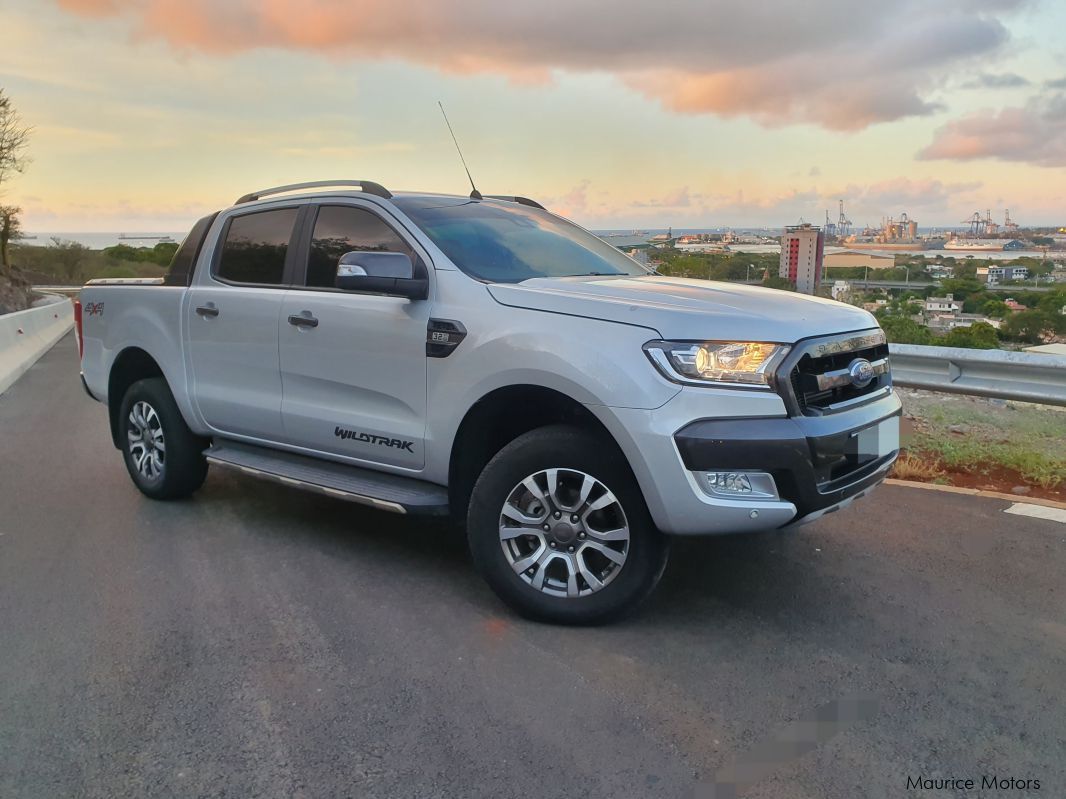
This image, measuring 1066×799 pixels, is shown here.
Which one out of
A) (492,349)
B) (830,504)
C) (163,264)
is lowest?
(830,504)

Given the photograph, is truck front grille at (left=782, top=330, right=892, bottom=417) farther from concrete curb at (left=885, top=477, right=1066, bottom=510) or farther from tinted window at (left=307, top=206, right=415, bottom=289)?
tinted window at (left=307, top=206, right=415, bottom=289)

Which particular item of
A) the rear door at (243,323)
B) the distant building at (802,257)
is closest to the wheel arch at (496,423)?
the rear door at (243,323)

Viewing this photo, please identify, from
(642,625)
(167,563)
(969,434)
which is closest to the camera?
(642,625)

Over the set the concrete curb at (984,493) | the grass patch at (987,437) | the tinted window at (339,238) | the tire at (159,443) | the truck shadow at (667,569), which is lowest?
the truck shadow at (667,569)

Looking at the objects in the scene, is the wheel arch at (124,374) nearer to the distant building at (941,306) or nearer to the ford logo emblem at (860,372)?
the ford logo emblem at (860,372)

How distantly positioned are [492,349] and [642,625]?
139 centimetres

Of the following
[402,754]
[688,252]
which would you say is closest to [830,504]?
[402,754]

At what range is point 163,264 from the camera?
6137 millimetres

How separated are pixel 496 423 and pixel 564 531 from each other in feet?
2.21

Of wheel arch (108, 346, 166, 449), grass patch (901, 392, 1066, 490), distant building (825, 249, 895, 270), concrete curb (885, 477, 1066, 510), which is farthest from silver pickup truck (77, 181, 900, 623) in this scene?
distant building (825, 249, 895, 270)

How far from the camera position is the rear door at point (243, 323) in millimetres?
4898

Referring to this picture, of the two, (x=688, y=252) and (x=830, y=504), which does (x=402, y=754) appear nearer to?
(x=830, y=504)

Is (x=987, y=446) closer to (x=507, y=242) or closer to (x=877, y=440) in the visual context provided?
(x=877, y=440)

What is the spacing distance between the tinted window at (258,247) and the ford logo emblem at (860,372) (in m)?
3.16
